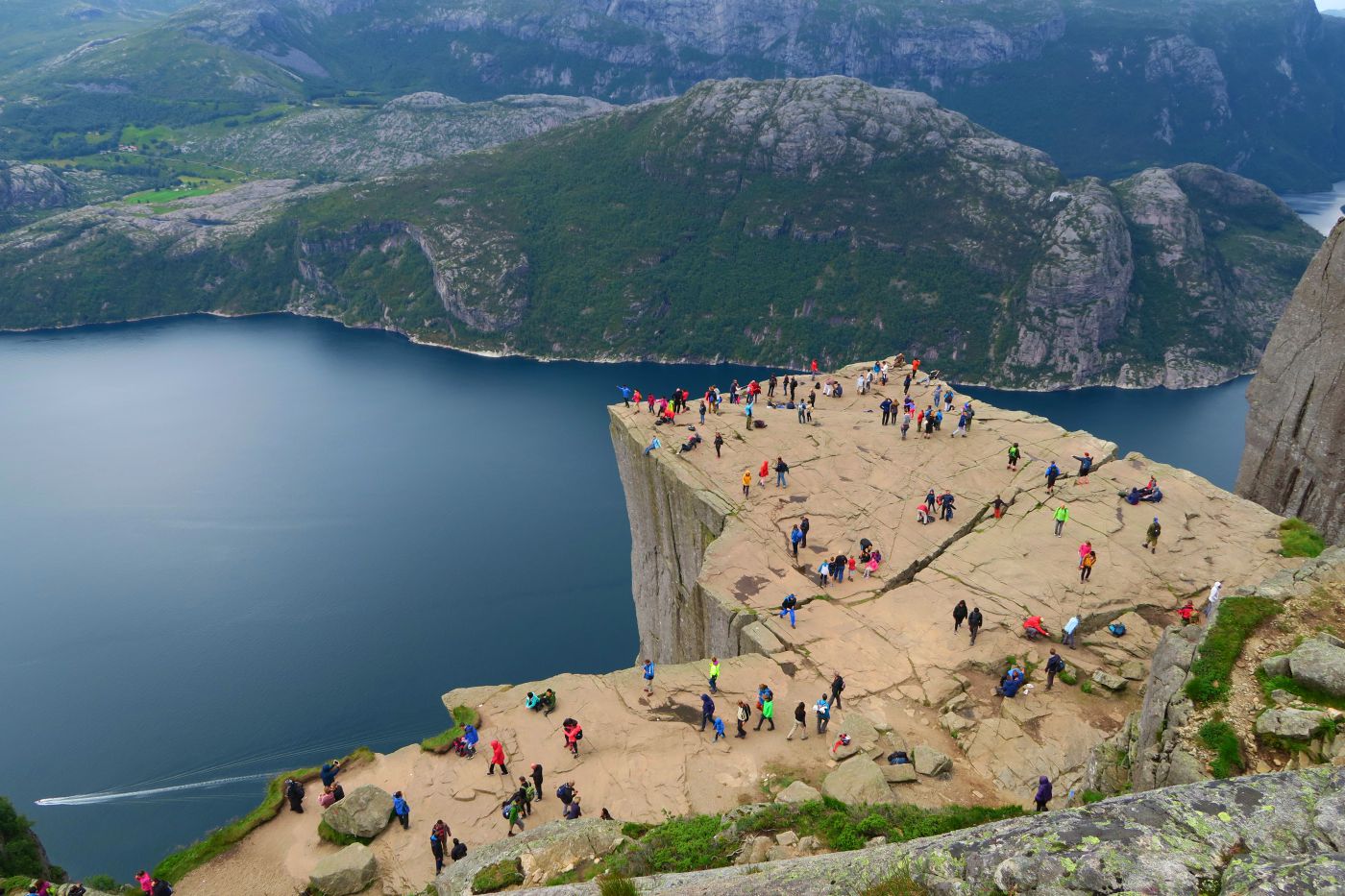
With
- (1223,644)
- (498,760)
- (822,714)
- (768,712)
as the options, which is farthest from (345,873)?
(1223,644)

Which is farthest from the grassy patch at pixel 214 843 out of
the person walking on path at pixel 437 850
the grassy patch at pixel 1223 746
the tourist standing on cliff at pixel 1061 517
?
the tourist standing on cliff at pixel 1061 517

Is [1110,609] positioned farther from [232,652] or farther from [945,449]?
[232,652]

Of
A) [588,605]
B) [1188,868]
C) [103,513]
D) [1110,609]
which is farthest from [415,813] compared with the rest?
[103,513]

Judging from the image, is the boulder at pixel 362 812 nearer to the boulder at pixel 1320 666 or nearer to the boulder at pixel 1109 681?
the boulder at pixel 1109 681

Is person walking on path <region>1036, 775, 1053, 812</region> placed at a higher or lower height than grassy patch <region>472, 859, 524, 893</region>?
higher

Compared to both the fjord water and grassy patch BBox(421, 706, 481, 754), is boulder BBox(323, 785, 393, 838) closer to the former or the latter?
grassy patch BBox(421, 706, 481, 754)

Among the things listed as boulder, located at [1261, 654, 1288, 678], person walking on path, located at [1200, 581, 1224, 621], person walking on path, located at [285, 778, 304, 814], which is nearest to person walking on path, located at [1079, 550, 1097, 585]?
person walking on path, located at [1200, 581, 1224, 621]

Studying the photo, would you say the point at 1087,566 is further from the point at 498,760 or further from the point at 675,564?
the point at 498,760
